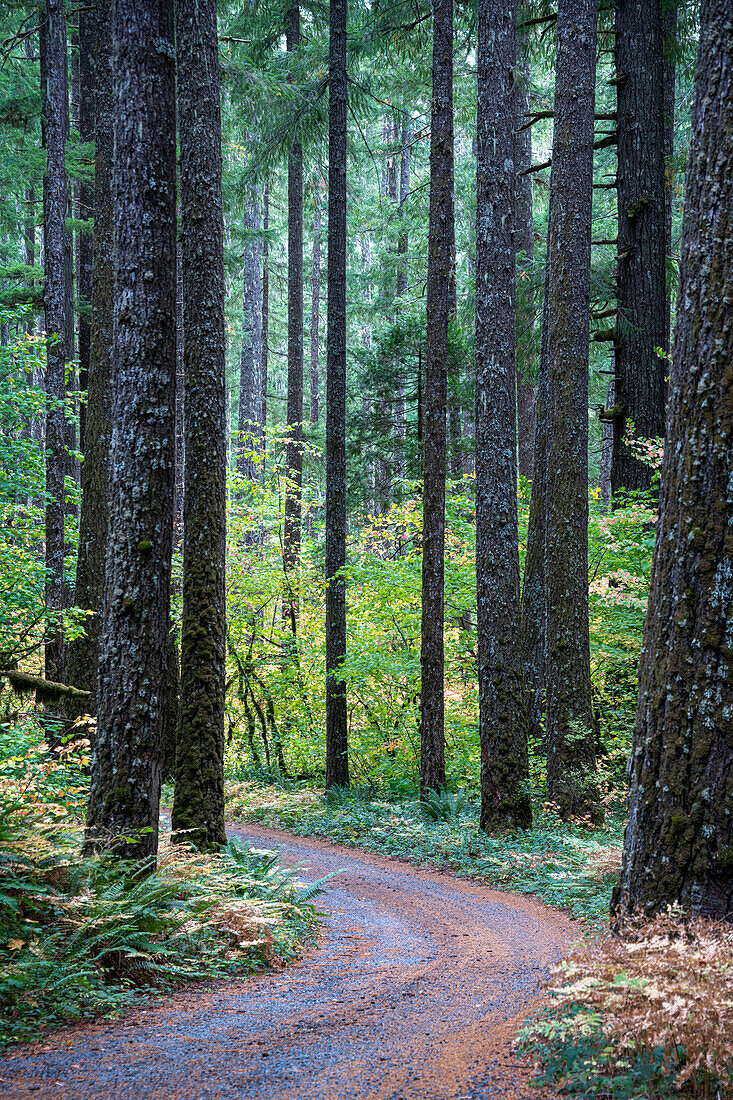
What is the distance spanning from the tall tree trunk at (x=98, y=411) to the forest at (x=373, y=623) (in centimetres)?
7

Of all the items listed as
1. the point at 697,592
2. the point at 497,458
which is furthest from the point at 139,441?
the point at 497,458

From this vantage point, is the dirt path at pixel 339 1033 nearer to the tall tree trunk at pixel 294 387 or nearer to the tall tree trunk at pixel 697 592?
the tall tree trunk at pixel 697 592

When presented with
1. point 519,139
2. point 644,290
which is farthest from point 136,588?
point 519,139

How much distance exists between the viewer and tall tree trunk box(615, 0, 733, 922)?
395 centimetres

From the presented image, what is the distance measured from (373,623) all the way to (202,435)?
890cm

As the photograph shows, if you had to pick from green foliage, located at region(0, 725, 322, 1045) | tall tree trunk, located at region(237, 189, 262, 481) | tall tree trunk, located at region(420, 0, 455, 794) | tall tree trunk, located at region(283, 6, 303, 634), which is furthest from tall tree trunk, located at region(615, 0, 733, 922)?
tall tree trunk, located at region(237, 189, 262, 481)

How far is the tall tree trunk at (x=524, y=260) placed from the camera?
17.0 meters

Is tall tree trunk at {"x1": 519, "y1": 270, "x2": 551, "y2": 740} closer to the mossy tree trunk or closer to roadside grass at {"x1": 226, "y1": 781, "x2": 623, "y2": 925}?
the mossy tree trunk

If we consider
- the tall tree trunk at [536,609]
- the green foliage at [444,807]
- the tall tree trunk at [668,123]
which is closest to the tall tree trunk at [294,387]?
the tall tree trunk at [536,609]

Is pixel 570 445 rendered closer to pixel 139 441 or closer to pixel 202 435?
pixel 202 435

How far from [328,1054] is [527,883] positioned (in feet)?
16.1

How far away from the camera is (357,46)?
15.7 metres

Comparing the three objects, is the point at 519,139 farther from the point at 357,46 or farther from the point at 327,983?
the point at 327,983

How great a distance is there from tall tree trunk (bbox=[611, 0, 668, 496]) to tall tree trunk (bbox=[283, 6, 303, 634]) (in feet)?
23.0
